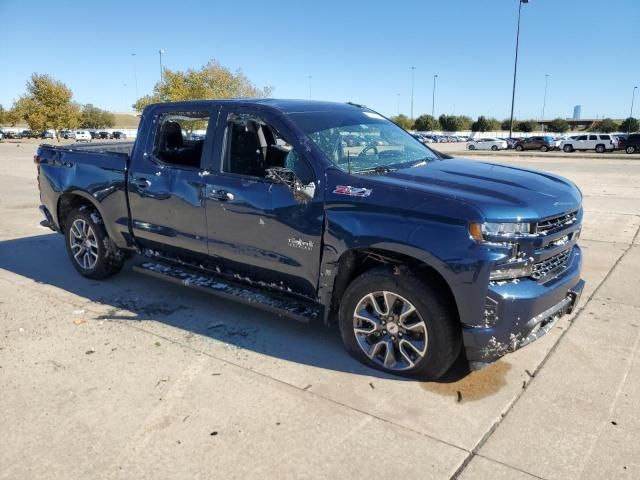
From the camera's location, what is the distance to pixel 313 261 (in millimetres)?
3836

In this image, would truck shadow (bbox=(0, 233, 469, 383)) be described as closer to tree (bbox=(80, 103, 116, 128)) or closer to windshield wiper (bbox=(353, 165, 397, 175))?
windshield wiper (bbox=(353, 165, 397, 175))

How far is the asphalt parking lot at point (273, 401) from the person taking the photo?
2768 millimetres

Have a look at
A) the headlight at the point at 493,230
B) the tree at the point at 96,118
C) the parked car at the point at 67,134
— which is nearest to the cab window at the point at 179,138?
the headlight at the point at 493,230

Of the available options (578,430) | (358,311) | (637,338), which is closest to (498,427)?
(578,430)

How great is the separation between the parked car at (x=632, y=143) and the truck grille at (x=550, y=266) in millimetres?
40623

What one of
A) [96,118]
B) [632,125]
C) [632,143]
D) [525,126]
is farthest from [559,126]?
[96,118]

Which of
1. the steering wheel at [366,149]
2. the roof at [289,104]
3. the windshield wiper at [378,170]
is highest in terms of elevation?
the roof at [289,104]

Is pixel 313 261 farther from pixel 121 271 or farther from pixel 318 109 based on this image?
pixel 121 271

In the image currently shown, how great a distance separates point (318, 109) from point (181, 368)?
2.41m

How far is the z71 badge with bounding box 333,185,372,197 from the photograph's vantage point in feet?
11.6

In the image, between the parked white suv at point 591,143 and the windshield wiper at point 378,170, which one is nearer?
the windshield wiper at point 378,170

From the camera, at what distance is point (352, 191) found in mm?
3578

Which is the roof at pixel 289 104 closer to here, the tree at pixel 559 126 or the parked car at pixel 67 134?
the parked car at pixel 67 134

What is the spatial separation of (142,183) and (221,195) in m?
1.10
